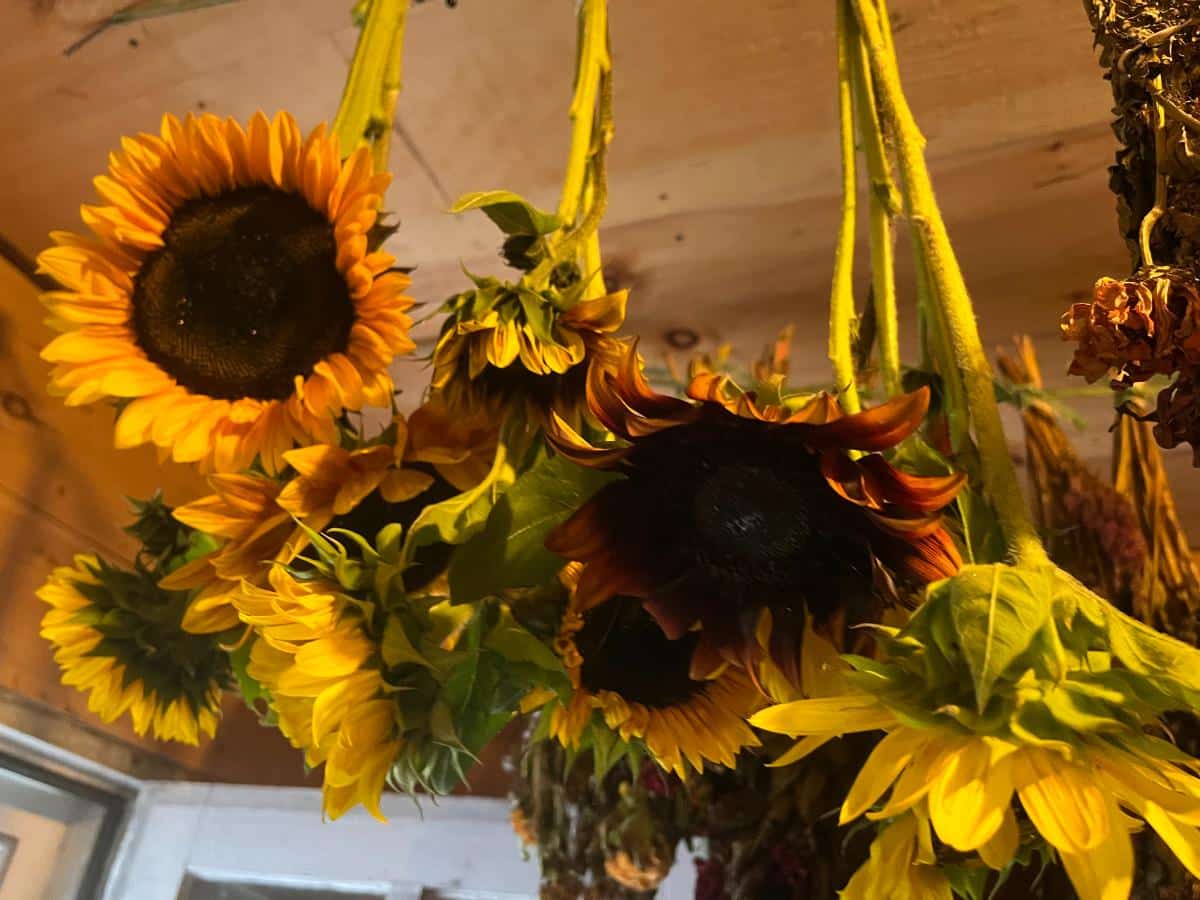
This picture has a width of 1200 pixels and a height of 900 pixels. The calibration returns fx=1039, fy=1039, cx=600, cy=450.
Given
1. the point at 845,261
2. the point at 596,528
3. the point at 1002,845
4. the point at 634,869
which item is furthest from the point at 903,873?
the point at 634,869

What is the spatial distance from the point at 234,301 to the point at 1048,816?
430mm

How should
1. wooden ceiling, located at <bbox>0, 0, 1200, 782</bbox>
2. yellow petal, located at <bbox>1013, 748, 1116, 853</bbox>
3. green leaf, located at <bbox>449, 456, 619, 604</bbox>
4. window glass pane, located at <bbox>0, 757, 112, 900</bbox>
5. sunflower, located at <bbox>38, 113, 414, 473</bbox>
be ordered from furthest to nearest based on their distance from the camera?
window glass pane, located at <bbox>0, 757, 112, 900</bbox>, wooden ceiling, located at <bbox>0, 0, 1200, 782</bbox>, sunflower, located at <bbox>38, 113, 414, 473</bbox>, green leaf, located at <bbox>449, 456, 619, 604</bbox>, yellow petal, located at <bbox>1013, 748, 1116, 853</bbox>

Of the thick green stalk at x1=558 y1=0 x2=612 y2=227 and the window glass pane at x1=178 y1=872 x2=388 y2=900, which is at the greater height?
the thick green stalk at x1=558 y1=0 x2=612 y2=227

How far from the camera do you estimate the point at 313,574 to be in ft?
1.30

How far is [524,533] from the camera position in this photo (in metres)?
0.38

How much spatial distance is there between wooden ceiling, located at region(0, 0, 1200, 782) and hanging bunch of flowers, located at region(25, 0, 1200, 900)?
0.85 feet

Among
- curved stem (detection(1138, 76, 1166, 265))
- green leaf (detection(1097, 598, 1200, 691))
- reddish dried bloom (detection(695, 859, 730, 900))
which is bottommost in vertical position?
reddish dried bloom (detection(695, 859, 730, 900))

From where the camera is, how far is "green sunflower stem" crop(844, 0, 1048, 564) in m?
0.32

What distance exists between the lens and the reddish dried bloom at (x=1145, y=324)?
1.03 feet

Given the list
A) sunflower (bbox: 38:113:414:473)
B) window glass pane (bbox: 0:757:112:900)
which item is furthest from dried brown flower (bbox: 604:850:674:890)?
window glass pane (bbox: 0:757:112:900)

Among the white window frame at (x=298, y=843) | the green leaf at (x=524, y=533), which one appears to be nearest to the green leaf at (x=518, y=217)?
the green leaf at (x=524, y=533)

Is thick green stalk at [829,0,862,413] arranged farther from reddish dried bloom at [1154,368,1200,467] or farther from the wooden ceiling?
the wooden ceiling

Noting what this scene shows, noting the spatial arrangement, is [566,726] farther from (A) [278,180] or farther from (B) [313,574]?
(A) [278,180]

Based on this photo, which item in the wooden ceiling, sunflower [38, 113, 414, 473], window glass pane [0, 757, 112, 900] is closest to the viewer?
sunflower [38, 113, 414, 473]
